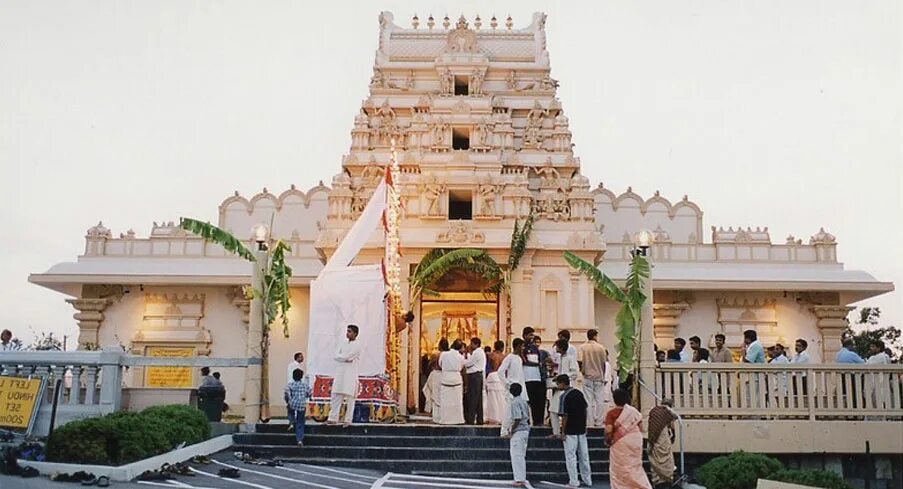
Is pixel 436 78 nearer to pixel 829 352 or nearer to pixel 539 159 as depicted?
pixel 539 159

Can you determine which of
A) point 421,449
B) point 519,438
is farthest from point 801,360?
point 421,449

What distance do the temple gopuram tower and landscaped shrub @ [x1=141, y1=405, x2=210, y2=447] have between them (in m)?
7.52

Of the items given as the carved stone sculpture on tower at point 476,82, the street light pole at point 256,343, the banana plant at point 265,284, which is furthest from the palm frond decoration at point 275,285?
the carved stone sculpture on tower at point 476,82

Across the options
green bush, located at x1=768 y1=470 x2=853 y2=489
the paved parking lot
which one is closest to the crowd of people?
the paved parking lot

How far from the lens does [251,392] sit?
15148 mm

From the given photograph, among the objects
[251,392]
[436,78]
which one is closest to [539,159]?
[436,78]

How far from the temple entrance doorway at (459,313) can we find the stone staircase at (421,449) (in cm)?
763

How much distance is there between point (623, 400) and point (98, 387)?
845cm

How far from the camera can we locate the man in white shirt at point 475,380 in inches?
624

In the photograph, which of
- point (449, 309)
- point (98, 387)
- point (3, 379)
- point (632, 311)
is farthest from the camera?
point (449, 309)

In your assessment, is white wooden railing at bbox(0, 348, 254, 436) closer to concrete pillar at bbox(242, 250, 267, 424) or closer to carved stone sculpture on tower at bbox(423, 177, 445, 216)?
concrete pillar at bbox(242, 250, 267, 424)

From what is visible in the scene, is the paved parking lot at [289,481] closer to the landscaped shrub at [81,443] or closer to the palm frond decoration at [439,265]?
the landscaped shrub at [81,443]

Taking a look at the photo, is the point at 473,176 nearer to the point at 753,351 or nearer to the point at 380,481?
the point at 753,351

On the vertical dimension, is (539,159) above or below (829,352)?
above
